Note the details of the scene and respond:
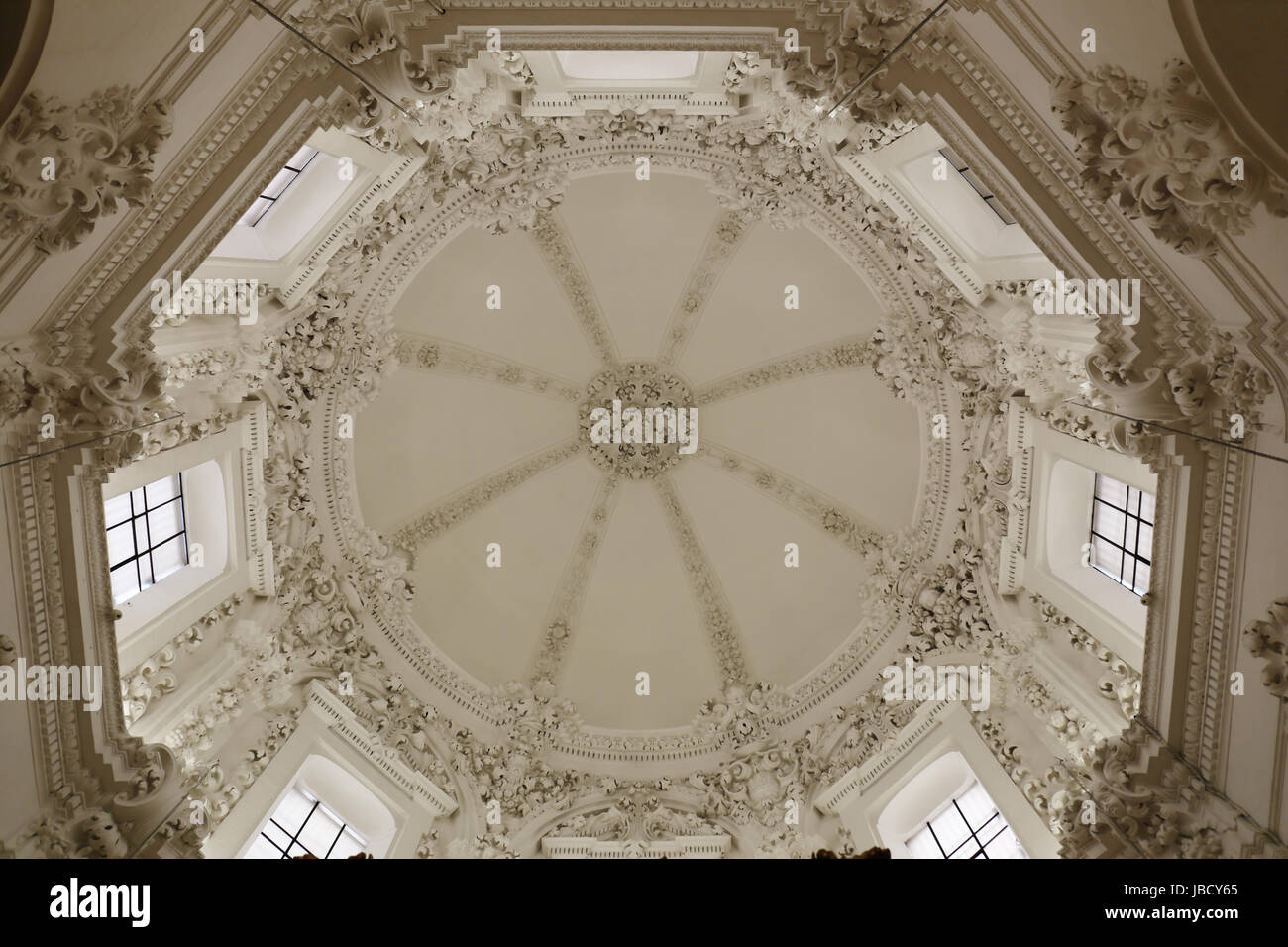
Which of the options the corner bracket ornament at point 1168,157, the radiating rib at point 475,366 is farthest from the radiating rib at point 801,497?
the corner bracket ornament at point 1168,157

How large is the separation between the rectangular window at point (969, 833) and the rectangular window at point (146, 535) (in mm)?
9462

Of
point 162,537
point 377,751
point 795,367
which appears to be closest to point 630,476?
point 795,367

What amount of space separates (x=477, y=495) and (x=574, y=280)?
4.16 metres

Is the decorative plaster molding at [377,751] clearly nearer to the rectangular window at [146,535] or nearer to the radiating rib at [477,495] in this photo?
the rectangular window at [146,535]

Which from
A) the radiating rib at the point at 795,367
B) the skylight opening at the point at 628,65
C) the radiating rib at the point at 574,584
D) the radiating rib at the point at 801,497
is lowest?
the radiating rib at the point at 574,584

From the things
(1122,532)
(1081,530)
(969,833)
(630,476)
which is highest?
(1122,532)

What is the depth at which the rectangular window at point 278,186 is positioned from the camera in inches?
371

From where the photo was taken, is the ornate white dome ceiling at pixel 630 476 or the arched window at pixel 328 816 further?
the ornate white dome ceiling at pixel 630 476

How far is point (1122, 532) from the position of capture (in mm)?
8945

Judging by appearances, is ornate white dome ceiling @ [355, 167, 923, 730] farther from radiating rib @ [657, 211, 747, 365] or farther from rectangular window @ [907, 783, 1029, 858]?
rectangular window @ [907, 783, 1029, 858]

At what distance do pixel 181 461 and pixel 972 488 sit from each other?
32.3 feet

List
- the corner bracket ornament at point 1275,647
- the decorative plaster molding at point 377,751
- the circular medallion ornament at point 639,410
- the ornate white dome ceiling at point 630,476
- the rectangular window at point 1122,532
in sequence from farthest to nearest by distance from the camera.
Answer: the circular medallion ornament at point 639,410 < the ornate white dome ceiling at point 630,476 < the decorative plaster molding at point 377,751 < the rectangular window at point 1122,532 < the corner bracket ornament at point 1275,647

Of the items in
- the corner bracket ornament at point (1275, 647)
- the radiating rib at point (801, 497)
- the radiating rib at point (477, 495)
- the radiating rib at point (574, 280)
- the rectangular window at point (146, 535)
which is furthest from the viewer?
the radiating rib at point (477, 495)

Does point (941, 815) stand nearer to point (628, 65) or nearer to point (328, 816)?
point (328, 816)
